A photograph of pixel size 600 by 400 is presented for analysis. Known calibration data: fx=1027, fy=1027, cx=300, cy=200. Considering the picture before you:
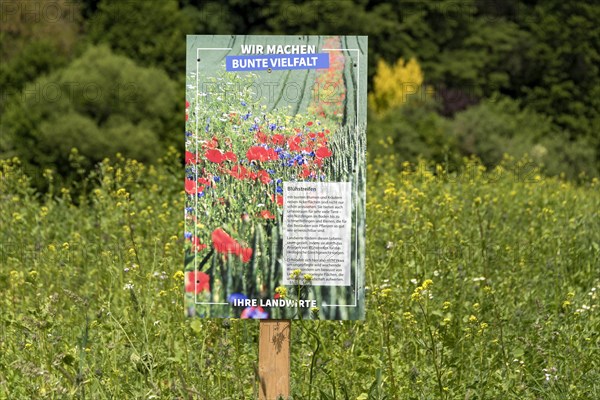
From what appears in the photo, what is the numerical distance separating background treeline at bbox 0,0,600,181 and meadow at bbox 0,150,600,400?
4.05 meters

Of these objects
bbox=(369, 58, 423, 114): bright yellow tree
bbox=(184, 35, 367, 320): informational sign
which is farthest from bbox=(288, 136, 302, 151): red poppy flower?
bbox=(369, 58, 423, 114): bright yellow tree

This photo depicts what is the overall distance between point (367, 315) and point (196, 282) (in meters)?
1.90

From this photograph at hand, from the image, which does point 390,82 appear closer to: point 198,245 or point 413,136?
point 413,136

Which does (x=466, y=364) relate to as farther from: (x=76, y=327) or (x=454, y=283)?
(x=76, y=327)

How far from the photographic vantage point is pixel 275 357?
4.36 meters

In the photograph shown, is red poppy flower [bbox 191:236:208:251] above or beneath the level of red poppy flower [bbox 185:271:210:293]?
above

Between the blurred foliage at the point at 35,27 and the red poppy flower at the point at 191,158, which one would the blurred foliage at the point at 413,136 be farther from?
the red poppy flower at the point at 191,158

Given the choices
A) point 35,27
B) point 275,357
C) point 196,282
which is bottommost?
point 275,357

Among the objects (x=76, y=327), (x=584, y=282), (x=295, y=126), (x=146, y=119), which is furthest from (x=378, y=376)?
(x=146, y=119)

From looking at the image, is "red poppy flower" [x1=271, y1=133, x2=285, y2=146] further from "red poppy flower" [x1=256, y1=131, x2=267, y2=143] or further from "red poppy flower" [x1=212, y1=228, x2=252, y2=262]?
"red poppy flower" [x1=212, y1=228, x2=252, y2=262]

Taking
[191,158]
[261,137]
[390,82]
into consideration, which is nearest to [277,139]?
[261,137]

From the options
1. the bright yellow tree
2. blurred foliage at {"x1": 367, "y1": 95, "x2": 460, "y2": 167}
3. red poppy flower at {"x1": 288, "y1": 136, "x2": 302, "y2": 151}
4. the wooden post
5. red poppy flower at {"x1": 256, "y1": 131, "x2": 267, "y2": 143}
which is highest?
the bright yellow tree

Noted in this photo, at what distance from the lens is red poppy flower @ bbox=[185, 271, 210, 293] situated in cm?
436

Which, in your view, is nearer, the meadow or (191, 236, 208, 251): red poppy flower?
(191, 236, 208, 251): red poppy flower
